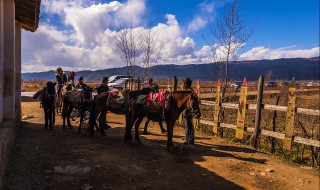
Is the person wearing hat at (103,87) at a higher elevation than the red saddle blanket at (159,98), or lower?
higher

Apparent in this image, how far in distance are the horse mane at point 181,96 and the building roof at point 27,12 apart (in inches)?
199

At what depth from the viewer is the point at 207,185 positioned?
5691 millimetres

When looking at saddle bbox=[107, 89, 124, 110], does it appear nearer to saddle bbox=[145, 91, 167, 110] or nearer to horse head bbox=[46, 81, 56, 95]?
saddle bbox=[145, 91, 167, 110]

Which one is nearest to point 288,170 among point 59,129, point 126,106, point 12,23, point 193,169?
point 193,169

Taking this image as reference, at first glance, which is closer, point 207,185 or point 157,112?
point 207,185

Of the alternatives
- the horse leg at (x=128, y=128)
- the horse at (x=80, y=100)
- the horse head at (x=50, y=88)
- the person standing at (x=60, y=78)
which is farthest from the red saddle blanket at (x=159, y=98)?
the person standing at (x=60, y=78)

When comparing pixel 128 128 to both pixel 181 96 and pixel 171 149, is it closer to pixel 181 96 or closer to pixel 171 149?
pixel 171 149

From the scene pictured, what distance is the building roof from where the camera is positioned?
332 inches

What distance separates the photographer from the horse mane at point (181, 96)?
7699 millimetres

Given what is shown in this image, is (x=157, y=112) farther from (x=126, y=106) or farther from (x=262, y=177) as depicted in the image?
(x=262, y=177)

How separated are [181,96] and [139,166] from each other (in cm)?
240

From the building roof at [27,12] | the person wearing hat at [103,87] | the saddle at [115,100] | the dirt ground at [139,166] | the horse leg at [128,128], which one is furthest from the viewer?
the person wearing hat at [103,87]

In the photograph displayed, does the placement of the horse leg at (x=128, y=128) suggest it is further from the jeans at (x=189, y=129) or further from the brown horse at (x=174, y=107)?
the jeans at (x=189, y=129)

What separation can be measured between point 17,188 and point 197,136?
6897 mm
